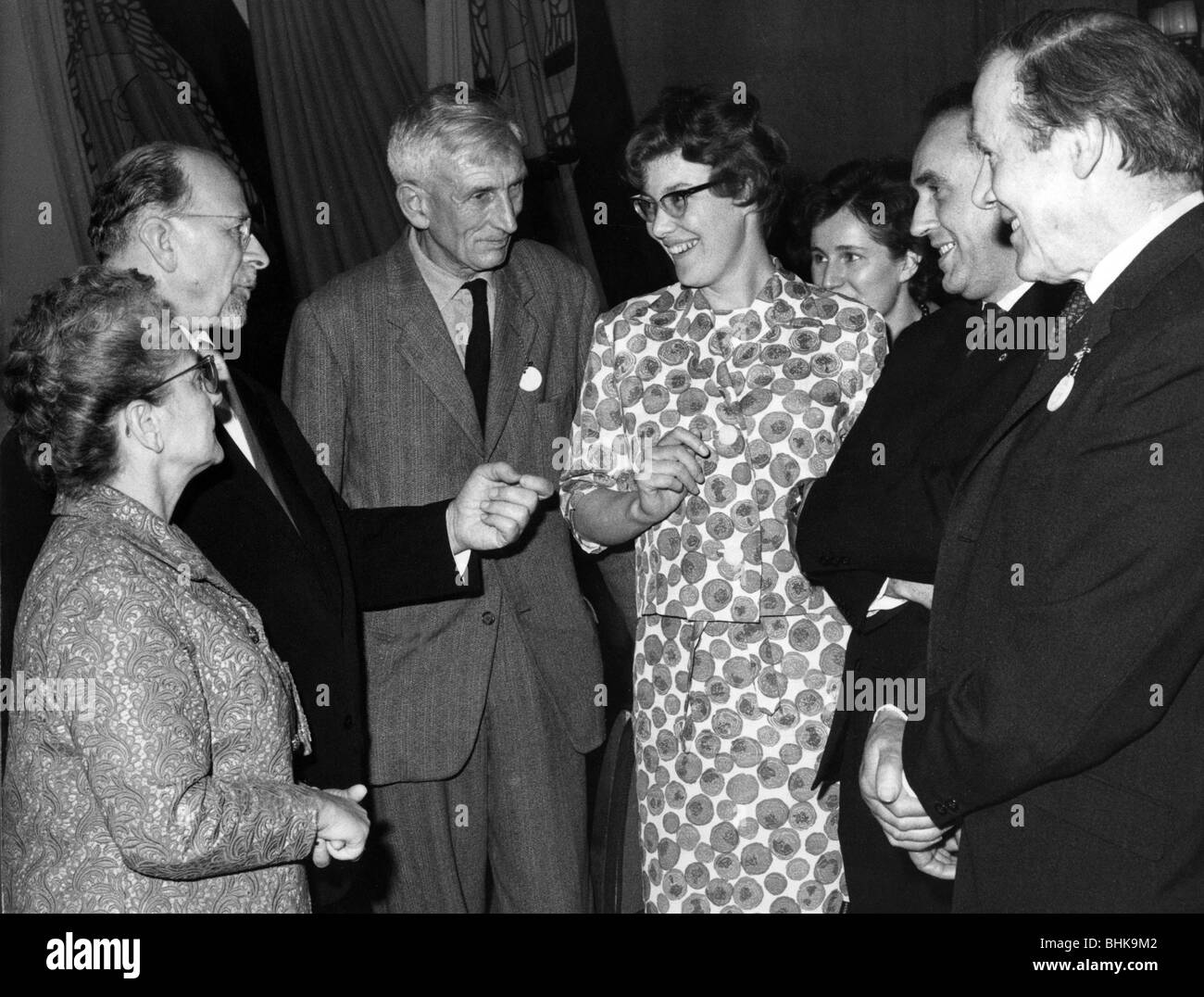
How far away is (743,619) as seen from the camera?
9.45 ft

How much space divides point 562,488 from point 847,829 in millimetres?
990

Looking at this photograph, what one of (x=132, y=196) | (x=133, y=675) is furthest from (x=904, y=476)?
(x=132, y=196)

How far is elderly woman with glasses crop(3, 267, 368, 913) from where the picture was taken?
1.85 meters

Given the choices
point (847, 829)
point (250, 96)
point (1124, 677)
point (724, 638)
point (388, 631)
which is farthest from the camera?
point (250, 96)

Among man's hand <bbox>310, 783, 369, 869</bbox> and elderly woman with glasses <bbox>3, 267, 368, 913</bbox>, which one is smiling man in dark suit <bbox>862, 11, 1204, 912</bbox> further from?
elderly woman with glasses <bbox>3, 267, 368, 913</bbox>

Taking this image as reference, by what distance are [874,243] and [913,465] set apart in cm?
122

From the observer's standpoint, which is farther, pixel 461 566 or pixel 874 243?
pixel 874 243

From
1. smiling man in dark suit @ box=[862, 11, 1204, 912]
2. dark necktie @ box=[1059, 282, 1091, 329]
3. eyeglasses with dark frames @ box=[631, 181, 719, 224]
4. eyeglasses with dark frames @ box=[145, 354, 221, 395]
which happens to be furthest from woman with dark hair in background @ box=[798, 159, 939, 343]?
eyeglasses with dark frames @ box=[145, 354, 221, 395]

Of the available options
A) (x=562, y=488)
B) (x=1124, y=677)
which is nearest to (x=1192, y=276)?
(x=1124, y=677)

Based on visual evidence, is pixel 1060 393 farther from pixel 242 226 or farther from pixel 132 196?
pixel 132 196

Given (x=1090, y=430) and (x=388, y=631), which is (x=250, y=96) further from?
(x=1090, y=430)

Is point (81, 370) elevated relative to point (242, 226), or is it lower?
lower

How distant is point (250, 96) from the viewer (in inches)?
156

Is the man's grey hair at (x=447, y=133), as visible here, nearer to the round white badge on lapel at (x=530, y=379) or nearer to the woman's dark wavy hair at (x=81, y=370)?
the round white badge on lapel at (x=530, y=379)
